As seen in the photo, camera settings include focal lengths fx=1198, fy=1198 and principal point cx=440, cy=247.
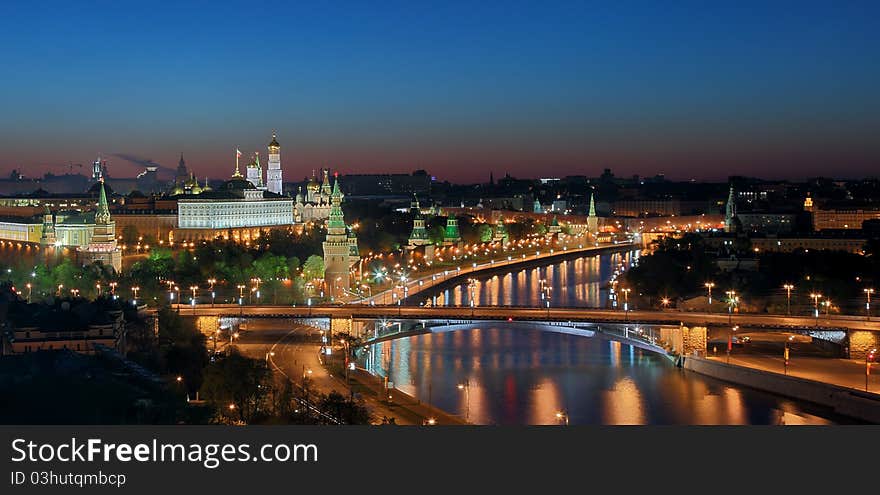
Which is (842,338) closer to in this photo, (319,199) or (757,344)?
(757,344)

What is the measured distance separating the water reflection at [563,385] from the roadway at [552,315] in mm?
491

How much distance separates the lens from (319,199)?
132ft

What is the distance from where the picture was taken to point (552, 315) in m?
16.0

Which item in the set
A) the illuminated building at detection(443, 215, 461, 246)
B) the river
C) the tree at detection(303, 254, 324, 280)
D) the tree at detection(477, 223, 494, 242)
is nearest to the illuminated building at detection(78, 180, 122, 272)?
the tree at detection(303, 254, 324, 280)

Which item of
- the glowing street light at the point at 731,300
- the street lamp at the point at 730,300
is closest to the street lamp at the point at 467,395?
the street lamp at the point at 730,300

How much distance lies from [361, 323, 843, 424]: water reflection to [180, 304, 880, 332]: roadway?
49 centimetres

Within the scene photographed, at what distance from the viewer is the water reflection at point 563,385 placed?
39.1 ft

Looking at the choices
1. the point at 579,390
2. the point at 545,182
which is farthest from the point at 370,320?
the point at 545,182

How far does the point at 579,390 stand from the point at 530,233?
3140cm

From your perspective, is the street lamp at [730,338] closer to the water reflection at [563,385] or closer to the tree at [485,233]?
the water reflection at [563,385]

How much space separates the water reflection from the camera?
11.9 meters

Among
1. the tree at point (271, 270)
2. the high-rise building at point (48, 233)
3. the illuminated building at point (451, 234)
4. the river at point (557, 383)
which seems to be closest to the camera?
the river at point (557, 383)

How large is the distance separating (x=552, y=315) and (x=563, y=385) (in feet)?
8.31

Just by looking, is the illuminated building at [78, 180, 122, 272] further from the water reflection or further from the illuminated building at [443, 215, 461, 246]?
the illuminated building at [443, 215, 461, 246]
